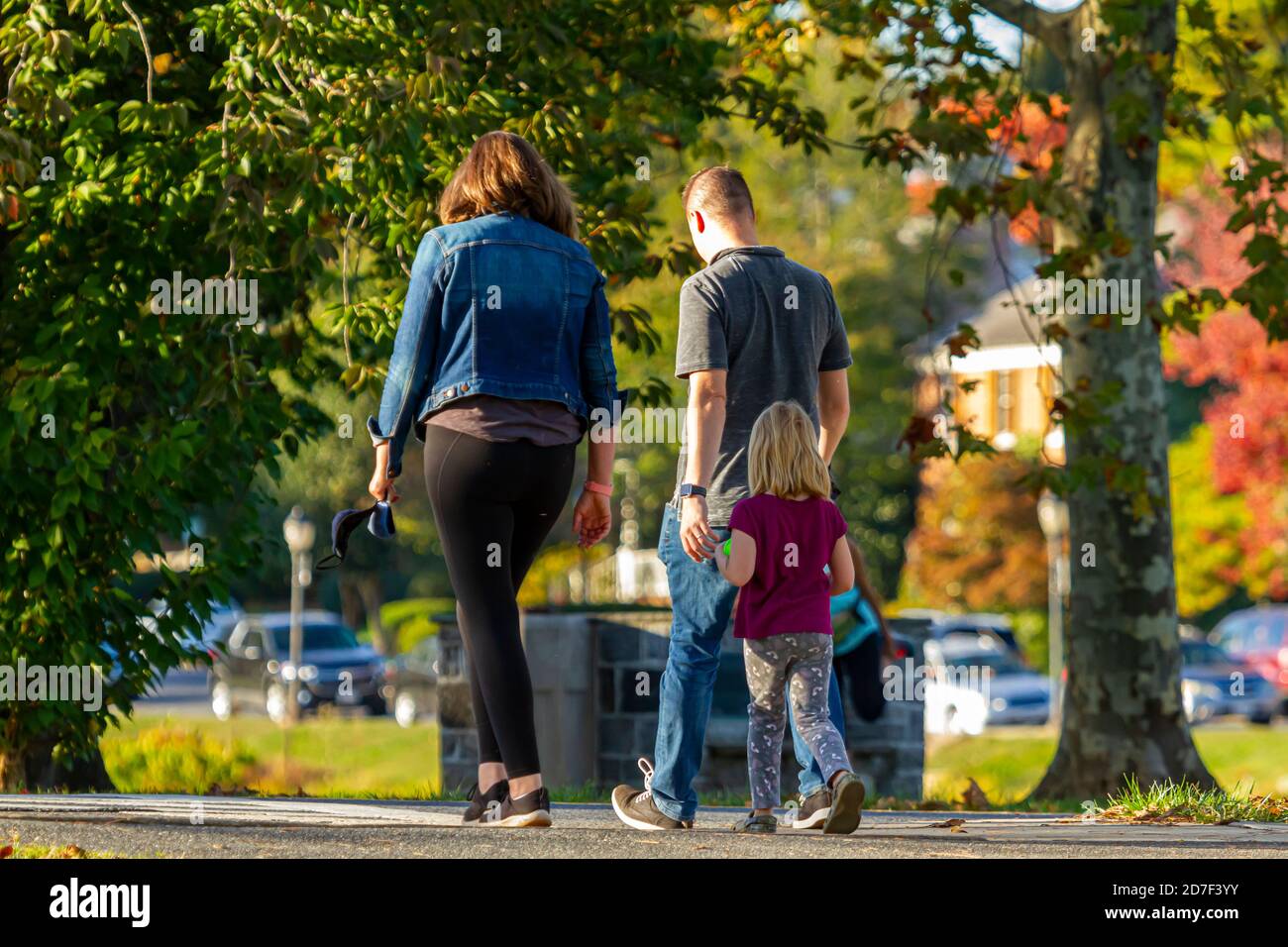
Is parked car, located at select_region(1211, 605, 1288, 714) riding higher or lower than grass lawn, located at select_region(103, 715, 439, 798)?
higher

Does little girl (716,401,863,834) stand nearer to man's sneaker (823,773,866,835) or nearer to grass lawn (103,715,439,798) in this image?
man's sneaker (823,773,866,835)

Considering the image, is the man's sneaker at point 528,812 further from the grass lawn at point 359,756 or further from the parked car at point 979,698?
the parked car at point 979,698

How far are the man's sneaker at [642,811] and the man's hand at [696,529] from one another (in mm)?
750

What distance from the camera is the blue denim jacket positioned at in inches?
233

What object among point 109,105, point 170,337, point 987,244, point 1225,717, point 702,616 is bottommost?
point 1225,717

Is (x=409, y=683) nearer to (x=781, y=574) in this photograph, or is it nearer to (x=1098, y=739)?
(x=1098, y=739)

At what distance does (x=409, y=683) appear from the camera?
31391 mm

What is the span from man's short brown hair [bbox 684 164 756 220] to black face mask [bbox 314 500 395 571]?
1.35 metres

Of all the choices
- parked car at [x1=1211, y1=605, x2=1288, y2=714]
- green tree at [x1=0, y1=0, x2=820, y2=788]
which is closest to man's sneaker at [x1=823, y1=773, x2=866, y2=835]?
green tree at [x1=0, y1=0, x2=820, y2=788]

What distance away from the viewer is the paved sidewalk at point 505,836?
5.60 meters

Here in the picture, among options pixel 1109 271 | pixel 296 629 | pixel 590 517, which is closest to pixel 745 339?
pixel 590 517

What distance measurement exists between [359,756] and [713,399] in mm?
17647
